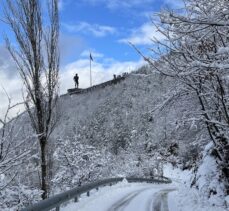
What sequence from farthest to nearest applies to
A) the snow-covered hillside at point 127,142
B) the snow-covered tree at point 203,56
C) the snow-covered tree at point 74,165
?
the snow-covered tree at point 74,165, the snow-covered hillside at point 127,142, the snow-covered tree at point 203,56

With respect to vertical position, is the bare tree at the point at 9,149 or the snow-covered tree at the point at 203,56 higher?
the snow-covered tree at the point at 203,56

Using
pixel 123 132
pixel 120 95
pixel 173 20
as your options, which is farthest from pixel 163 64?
pixel 120 95

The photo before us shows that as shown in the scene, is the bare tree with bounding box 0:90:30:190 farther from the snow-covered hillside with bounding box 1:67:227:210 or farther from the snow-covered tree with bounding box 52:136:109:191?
the snow-covered tree with bounding box 52:136:109:191

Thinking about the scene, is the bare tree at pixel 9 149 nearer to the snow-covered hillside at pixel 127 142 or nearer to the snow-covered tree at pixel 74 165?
the snow-covered hillside at pixel 127 142

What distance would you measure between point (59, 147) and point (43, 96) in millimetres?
14716

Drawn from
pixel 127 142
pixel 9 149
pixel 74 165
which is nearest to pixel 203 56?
pixel 9 149

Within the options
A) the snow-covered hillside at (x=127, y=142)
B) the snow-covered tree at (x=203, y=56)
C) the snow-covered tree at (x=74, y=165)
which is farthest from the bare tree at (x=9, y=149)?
the snow-covered tree at (x=74, y=165)

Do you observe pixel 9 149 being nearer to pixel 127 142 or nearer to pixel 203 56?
pixel 203 56

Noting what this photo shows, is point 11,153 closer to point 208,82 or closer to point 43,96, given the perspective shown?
point 208,82

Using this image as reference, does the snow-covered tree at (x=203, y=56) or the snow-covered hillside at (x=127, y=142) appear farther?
the snow-covered hillside at (x=127, y=142)

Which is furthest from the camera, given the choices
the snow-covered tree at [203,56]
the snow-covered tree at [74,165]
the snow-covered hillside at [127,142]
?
the snow-covered tree at [74,165]

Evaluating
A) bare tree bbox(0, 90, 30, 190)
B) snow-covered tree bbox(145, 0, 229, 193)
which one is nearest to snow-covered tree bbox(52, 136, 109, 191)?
snow-covered tree bbox(145, 0, 229, 193)

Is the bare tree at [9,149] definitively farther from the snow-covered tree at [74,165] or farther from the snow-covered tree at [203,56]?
the snow-covered tree at [74,165]

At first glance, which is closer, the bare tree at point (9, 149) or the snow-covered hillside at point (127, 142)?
the bare tree at point (9, 149)
